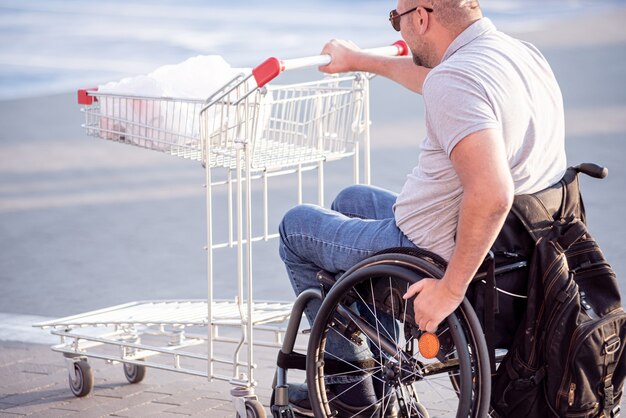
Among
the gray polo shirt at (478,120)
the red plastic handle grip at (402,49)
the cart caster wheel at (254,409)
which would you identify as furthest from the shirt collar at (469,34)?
the cart caster wheel at (254,409)

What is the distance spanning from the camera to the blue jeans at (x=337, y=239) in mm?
3197

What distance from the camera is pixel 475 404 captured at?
2.84 metres

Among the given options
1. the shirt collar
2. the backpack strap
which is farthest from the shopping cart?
the backpack strap

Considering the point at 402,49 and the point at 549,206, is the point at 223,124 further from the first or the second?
the point at 549,206

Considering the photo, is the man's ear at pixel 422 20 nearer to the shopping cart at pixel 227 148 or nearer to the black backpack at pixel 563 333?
the shopping cart at pixel 227 148

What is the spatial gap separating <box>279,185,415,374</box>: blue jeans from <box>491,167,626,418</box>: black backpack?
1.30 feet

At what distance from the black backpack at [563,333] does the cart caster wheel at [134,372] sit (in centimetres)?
185

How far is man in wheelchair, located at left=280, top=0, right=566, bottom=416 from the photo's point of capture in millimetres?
2746

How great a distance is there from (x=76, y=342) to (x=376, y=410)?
1.47 m

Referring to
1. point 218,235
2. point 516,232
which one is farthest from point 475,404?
point 218,235

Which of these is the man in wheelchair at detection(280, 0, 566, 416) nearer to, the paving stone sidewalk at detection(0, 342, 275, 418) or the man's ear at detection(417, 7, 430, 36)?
the man's ear at detection(417, 7, 430, 36)

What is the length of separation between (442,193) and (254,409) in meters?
1.06

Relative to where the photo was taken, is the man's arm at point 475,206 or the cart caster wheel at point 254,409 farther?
the cart caster wheel at point 254,409

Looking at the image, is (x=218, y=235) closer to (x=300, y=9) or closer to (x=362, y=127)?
(x=362, y=127)
